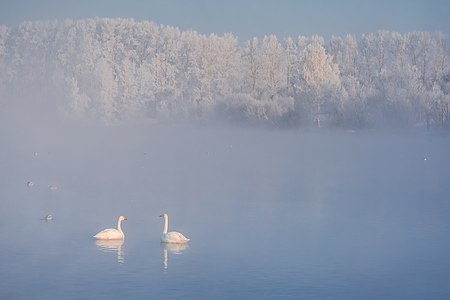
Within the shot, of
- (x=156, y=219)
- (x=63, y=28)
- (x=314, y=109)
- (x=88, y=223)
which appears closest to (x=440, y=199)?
(x=156, y=219)

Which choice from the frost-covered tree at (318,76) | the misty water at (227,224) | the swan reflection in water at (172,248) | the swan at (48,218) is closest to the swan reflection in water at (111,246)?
the misty water at (227,224)

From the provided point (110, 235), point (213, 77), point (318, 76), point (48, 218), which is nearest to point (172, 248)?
point (110, 235)

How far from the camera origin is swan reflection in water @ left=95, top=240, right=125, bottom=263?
42.2ft

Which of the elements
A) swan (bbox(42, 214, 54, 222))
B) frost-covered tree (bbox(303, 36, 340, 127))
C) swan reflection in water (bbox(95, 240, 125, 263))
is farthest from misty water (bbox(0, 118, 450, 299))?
frost-covered tree (bbox(303, 36, 340, 127))

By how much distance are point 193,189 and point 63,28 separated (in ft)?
139

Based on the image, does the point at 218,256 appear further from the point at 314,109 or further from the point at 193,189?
the point at 314,109

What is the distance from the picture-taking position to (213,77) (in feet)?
186

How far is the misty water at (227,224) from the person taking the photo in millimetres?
11195

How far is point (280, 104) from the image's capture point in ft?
166

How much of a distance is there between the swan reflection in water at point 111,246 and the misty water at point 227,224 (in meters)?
0.02

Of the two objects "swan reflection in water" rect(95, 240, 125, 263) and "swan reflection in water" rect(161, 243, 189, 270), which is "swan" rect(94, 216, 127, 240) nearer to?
"swan reflection in water" rect(95, 240, 125, 263)

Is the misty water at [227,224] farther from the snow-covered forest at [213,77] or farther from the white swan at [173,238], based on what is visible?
the snow-covered forest at [213,77]

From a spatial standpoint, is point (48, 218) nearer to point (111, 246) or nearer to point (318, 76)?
point (111, 246)

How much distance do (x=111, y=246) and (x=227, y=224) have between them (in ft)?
9.56
